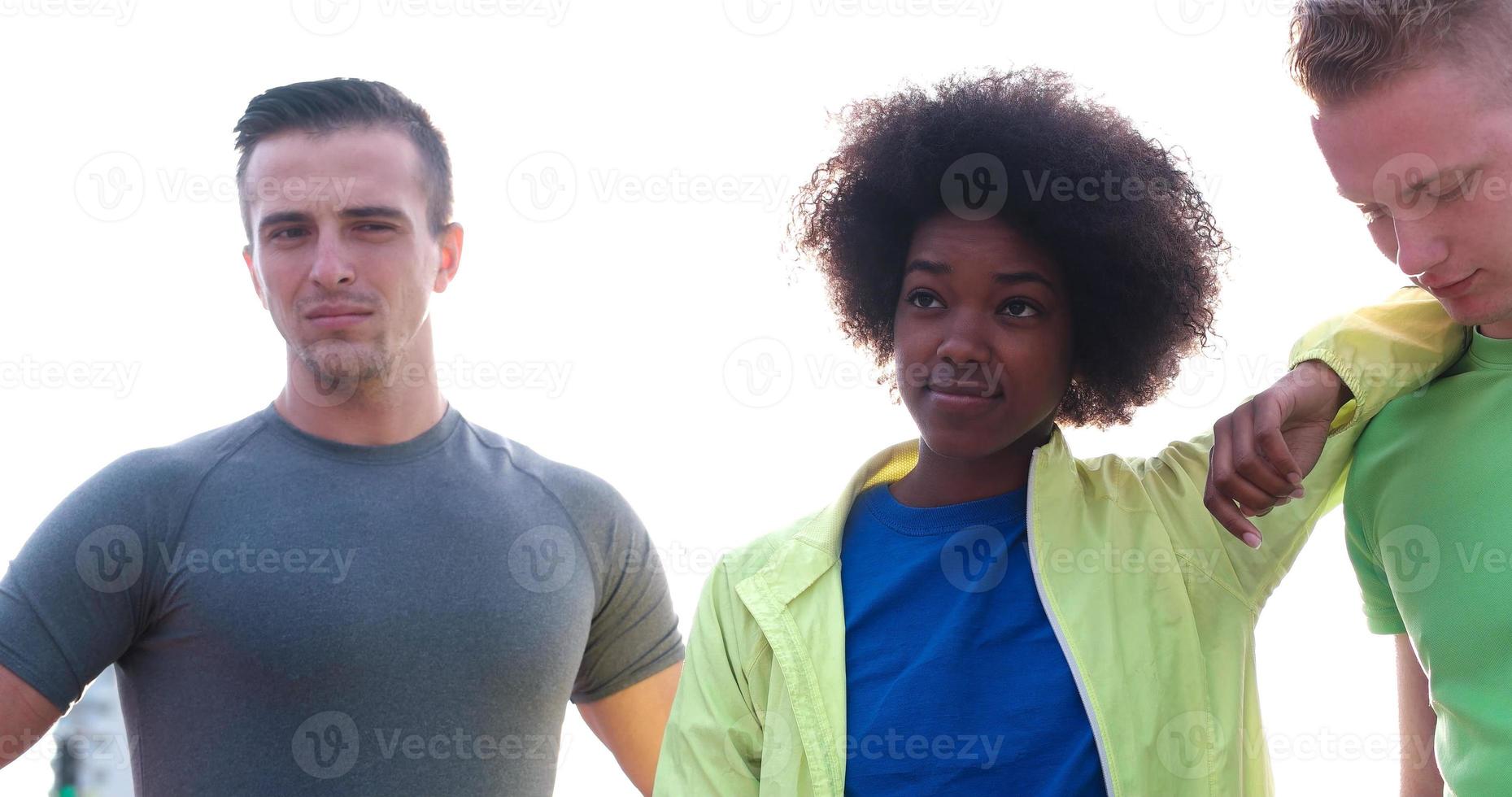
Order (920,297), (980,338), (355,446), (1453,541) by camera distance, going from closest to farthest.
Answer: (1453,541) → (980,338) → (920,297) → (355,446)

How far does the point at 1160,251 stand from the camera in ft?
9.39

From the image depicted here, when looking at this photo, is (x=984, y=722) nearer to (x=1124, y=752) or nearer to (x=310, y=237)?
(x=1124, y=752)

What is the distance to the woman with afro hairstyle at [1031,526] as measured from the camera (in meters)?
2.37

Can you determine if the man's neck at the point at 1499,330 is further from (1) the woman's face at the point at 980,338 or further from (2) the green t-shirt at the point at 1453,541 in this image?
(1) the woman's face at the point at 980,338

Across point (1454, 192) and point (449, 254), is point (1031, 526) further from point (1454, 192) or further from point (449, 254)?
point (449, 254)

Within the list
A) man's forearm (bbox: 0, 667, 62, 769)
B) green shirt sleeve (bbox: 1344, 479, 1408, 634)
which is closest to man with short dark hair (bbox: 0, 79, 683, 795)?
man's forearm (bbox: 0, 667, 62, 769)

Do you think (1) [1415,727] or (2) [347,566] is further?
(2) [347,566]

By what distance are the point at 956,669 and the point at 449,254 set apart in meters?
1.99

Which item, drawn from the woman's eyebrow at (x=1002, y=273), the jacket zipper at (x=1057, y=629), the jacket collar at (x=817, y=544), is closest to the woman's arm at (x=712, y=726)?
the jacket collar at (x=817, y=544)

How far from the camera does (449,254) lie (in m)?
3.76

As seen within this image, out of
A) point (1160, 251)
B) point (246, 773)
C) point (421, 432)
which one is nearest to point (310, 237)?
point (421, 432)

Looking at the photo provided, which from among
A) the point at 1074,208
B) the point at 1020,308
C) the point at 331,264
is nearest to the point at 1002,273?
the point at 1020,308

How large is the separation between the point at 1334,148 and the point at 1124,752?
1.06 meters

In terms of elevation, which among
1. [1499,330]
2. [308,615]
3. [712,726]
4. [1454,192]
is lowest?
[712,726]
